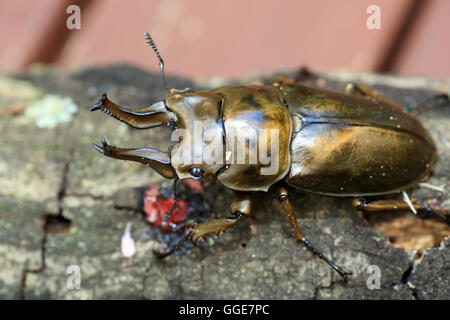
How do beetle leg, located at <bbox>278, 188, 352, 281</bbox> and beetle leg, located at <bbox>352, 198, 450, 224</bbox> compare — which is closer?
beetle leg, located at <bbox>278, 188, 352, 281</bbox>

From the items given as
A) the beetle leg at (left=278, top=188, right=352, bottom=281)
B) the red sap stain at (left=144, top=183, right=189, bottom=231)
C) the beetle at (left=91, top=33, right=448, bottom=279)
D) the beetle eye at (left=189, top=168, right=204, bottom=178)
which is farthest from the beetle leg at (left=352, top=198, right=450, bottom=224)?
the red sap stain at (left=144, top=183, right=189, bottom=231)

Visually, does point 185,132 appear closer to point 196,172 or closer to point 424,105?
point 196,172

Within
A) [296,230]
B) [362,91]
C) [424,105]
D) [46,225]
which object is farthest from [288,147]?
[46,225]

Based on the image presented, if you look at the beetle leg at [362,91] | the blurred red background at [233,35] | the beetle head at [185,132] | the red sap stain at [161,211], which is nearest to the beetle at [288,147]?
the beetle head at [185,132]

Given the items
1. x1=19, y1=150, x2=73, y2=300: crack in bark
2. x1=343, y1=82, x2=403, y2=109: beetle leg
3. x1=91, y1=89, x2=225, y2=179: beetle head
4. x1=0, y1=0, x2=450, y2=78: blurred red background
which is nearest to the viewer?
x1=91, y1=89, x2=225, y2=179: beetle head

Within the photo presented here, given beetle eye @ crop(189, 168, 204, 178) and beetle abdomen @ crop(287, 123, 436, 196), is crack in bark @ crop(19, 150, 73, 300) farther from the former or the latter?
beetle abdomen @ crop(287, 123, 436, 196)

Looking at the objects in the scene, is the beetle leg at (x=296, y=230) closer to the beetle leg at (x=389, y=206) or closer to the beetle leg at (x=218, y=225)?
the beetle leg at (x=218, y=225)

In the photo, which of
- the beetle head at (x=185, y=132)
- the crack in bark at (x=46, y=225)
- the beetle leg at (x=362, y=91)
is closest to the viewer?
the beetle head at (x=185, y=132)

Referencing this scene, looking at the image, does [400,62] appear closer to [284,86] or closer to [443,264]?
[284,86]
